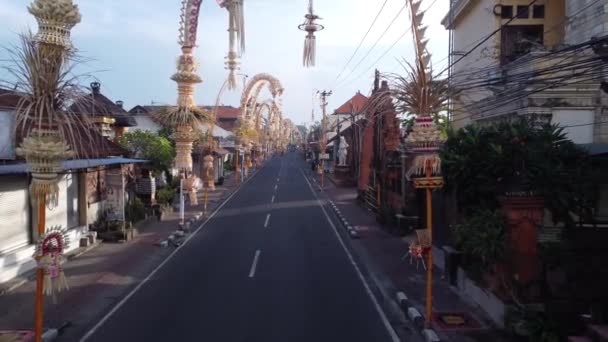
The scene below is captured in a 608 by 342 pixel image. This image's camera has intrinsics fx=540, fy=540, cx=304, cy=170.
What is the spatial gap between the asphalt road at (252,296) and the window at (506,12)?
11.7 metres

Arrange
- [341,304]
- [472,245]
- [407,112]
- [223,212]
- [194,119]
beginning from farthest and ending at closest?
1. [223,212]
2. [194,119]
3. [341,304]
4. [407,112]
5. [472,245]

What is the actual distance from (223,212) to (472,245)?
19.4 metres

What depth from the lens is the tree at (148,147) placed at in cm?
2869

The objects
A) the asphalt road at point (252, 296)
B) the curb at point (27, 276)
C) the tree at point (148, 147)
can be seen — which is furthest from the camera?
the tree at point (148, 147)

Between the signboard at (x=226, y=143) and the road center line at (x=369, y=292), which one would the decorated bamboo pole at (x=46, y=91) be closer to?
the road center line at (x=369, y=292)

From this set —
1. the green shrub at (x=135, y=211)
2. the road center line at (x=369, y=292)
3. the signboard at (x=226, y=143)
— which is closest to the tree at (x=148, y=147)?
the green shrub at (x=135, y=211)

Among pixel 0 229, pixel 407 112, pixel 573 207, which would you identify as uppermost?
pixel 407 112

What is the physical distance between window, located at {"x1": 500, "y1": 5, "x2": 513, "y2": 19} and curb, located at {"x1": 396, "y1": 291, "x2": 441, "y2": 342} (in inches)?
603

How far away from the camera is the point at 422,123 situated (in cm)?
980

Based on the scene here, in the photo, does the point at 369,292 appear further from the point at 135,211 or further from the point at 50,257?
the point at 135,211

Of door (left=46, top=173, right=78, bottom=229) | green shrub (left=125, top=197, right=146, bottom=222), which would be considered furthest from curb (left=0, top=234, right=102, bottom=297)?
green shrub (left=125, top=197, right=146, bottom=222)

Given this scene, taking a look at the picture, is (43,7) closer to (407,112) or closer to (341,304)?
(407,112)

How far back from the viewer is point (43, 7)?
714 centimetres

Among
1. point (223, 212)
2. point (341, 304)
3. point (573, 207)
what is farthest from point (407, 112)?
point (223, 212)
